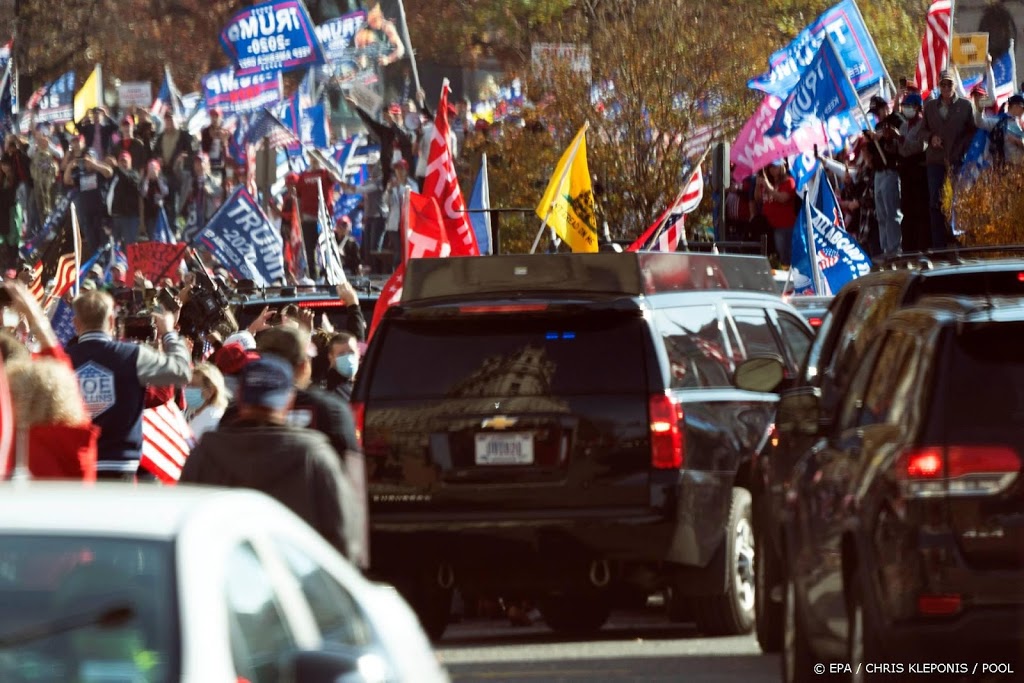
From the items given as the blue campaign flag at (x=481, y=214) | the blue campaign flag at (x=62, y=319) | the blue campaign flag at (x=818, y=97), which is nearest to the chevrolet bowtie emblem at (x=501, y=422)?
the blue campaign flag at (x=62, y=319)

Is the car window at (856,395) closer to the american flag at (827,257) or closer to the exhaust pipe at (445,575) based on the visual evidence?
the exhaust pipe at (445,575)

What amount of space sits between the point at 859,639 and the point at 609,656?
3431mm

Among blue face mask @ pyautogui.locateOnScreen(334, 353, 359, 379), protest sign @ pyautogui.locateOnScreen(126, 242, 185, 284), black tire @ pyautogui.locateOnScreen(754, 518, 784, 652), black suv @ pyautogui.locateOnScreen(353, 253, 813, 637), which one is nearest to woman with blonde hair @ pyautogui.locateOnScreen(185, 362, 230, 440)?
blue face mask @ pyautogui.locateOnScreen(334, 353, 359, 379)

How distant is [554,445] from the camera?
1130 centimetres

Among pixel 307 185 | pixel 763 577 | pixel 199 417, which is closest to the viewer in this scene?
pixel 763 577

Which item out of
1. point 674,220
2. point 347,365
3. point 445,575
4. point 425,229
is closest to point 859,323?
point 445,575

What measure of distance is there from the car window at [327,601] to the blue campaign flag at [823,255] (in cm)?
1855

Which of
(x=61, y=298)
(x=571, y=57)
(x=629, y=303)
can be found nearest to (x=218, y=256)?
(x=61, y=298)

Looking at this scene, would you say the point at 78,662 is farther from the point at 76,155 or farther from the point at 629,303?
the point at 76,155

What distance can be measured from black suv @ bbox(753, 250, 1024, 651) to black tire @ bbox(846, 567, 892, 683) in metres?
1.41

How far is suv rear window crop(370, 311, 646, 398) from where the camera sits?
11352mm

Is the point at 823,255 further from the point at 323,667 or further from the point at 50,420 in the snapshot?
the point at 323,667

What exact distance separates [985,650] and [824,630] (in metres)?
1.30

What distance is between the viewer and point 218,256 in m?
25.0
